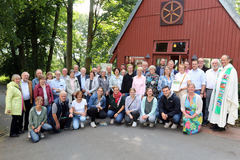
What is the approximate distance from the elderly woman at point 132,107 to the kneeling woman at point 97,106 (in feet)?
2.64

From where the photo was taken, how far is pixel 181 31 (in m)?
9.23

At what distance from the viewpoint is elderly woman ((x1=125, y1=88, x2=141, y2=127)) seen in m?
5.71

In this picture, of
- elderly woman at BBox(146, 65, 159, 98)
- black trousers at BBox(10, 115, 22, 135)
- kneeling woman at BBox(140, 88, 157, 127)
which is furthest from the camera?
elderly woman at BBox(146, 65, 159, 98)

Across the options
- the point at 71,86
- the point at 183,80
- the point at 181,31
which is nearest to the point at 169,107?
the point at 183,80

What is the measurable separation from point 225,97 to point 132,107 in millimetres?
2759

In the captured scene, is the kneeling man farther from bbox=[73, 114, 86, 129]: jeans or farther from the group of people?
bbox=[73, 114, 86, 129]: jeans

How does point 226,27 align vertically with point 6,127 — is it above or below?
above

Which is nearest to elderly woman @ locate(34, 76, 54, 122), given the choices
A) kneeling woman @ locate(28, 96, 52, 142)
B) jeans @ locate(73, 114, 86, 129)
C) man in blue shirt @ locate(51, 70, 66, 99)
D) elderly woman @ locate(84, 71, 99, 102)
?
kneeling woman @ locate(28, 96, 52, 142)

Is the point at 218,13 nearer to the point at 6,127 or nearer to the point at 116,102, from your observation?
the point at 116,102

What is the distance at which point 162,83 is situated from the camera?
5.85 meters

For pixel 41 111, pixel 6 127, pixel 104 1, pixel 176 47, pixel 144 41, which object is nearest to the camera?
pixel 41 111

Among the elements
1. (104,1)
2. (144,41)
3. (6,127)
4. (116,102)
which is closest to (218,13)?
(144,41)

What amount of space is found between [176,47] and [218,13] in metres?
2.40

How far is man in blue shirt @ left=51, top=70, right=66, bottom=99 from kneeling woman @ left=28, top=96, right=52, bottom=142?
132 cm
